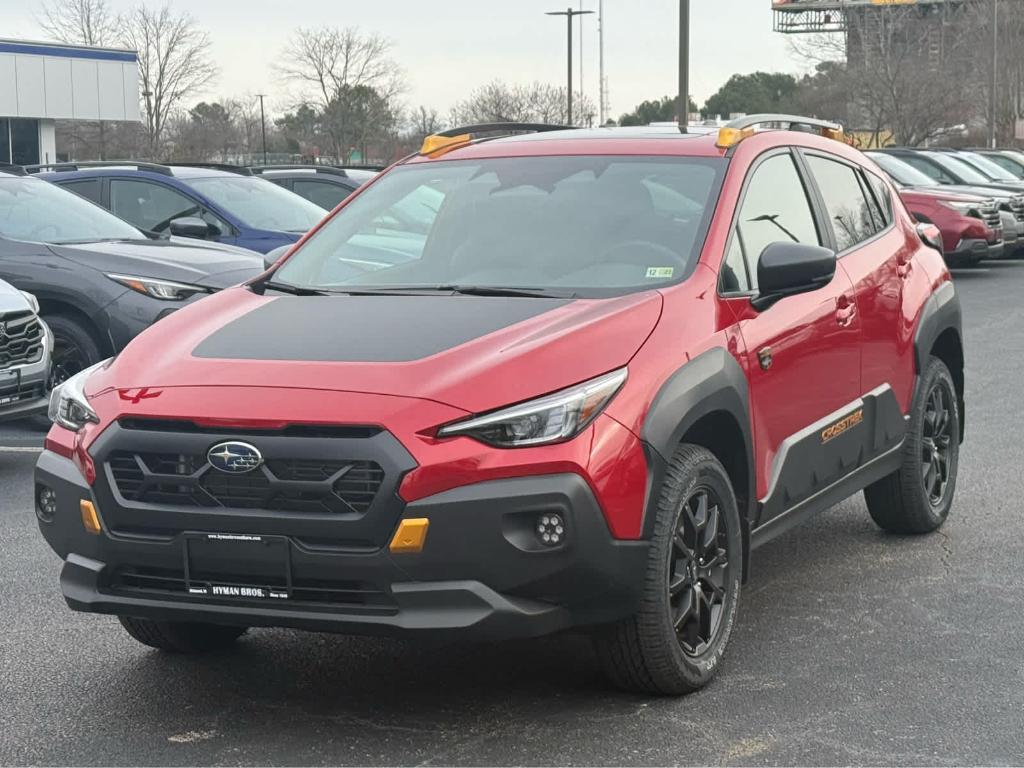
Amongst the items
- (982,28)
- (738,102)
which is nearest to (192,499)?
(982,28)

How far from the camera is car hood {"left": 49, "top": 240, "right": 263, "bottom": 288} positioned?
33.7 feet

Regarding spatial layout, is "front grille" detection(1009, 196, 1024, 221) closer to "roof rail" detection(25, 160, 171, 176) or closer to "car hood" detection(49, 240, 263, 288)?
"roof rail" detection(25, 160, 171, 176)

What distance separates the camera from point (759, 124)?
6.09 metres

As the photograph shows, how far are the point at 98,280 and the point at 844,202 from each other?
557cm

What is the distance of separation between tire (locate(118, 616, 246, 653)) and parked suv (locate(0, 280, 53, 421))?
13.5 ft

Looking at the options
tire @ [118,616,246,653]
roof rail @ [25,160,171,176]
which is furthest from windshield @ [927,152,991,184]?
tire @ [118,616,246,653]

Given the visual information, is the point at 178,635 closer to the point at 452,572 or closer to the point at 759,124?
the point at 452,572

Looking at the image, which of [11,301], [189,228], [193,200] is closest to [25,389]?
[11,301]

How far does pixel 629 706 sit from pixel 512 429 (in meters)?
0.99

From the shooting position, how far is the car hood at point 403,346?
13.7 feet

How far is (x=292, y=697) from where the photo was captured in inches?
185

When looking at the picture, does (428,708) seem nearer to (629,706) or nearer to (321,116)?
(629,706)

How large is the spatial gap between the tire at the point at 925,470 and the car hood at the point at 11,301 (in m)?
4.95

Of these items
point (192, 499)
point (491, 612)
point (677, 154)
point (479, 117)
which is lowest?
point (491, 612)
